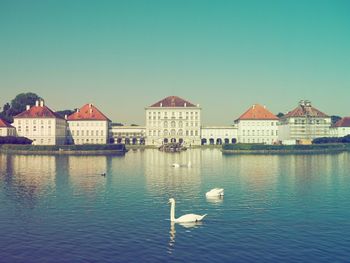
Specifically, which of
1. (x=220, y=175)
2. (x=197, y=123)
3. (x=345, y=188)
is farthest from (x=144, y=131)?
(x=345, y=188)

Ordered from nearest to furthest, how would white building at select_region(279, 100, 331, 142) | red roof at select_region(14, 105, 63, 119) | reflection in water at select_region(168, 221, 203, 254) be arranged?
reflection in water at select_region(168, 221, 203, 254) < red roof at select_region(14, 105, 63, 119) < white building at select_region(279, 100, 331, 142)

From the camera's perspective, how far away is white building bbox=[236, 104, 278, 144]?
147 m

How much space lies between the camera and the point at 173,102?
5901 inches

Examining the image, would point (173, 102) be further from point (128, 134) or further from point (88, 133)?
point (88, 133)

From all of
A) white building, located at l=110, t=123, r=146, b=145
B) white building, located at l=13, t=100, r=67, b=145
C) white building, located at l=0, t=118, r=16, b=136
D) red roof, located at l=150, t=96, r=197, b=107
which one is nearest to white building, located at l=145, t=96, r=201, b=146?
red roof, located at l=150, t=96, r=197, b=107

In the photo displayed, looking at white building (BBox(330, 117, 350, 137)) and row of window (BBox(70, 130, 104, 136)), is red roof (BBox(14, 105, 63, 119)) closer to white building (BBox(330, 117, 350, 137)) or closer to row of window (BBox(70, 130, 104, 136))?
row of window (BBox(70, 130, 104, 136))

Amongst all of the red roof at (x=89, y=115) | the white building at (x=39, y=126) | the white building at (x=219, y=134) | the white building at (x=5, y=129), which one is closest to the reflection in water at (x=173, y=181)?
the white building at (x=39, y=126)

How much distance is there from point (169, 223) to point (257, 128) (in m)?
Result: 124

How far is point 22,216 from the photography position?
28.7m

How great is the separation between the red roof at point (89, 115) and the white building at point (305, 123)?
59.4m

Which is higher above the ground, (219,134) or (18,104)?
(18,104)

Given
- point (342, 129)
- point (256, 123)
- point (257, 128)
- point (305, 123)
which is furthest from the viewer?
point (342, 129)

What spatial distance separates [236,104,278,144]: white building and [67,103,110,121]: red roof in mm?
45776

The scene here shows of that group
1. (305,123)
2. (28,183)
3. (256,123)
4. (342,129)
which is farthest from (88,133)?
(28,183)
